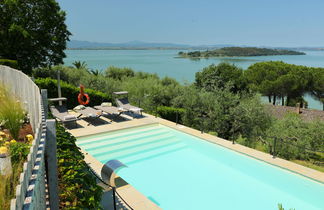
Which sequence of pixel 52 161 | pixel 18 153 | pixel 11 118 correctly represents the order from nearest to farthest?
pixel 52 161, pixel 18 153, pixel 11 118

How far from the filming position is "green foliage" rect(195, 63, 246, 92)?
3447 cm

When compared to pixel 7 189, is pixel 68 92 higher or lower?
lower

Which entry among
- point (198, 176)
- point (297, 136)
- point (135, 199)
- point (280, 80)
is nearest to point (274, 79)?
point (280, 80)

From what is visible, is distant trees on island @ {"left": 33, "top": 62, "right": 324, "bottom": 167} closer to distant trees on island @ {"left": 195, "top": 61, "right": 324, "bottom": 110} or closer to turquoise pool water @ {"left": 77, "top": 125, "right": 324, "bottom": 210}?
turquoise pool water @ {"left": 77, "top": 125, "right": 324, "bottom": 210}

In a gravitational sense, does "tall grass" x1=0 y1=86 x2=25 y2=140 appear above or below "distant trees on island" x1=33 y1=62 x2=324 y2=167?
above

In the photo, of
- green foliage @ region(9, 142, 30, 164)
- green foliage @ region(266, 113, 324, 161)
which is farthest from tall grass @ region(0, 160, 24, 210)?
green foliage @ region(266, 113, 324, 161)

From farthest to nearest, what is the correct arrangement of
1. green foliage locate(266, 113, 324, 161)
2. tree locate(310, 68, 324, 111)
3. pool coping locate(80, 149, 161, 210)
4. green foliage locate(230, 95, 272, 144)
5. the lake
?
the lake → tree locate(310, 68, 324, 111) → green foliage locate(230, 95, 272, 144) → green foliage locate(266, 113, 324, 161) → pool coping locate(80, 149, 161, 210)

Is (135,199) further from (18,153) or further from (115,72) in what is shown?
(115,72)

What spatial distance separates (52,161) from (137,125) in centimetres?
844

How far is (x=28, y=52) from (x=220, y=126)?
56.4ft

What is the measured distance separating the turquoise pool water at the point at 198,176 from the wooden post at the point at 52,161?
3668mm

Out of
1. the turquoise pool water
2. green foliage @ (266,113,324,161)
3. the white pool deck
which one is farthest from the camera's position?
green foliage @ (266,113,324,161)

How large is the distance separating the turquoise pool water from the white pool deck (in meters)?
0.18

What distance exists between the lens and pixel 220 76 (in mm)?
35125
